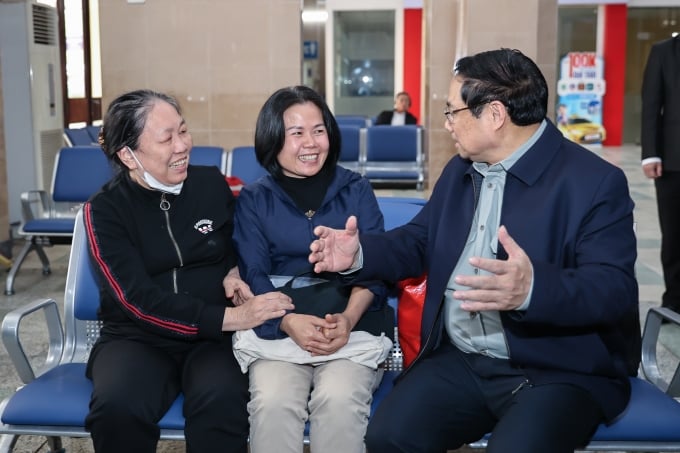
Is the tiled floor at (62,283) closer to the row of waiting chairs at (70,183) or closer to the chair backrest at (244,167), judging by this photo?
the row of waiting chairs at (70,183)

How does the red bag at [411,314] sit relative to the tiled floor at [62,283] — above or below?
above

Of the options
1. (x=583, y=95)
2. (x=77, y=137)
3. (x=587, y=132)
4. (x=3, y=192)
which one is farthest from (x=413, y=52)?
(x=3, y=192)

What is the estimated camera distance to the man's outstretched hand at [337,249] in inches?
87.7

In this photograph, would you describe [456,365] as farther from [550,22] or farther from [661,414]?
[550,22]

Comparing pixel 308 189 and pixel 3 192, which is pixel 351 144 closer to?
pixel 3 192

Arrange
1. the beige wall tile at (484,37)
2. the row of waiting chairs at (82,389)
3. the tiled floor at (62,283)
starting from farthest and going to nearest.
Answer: the beige wall tile at (484,37) < the tiled floor at (62,283) < the row of waiting chairs at (82,389)

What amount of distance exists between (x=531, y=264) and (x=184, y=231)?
1187 mm

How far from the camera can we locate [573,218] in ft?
6.96

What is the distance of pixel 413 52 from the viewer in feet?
73.3

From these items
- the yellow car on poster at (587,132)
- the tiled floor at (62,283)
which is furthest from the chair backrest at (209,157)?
the yellow car on poster at (587,132)

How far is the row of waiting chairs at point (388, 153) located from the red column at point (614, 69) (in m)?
14.1

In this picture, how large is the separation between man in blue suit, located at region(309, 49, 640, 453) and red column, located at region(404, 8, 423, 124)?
65.3ft

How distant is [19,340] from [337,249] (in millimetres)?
1087

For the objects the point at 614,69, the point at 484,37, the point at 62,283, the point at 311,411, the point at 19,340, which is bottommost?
the point at 62,283
